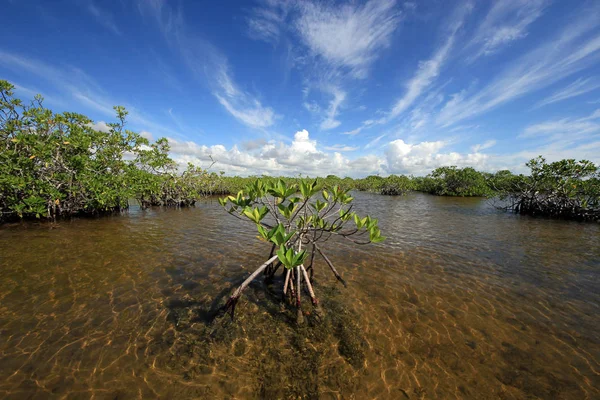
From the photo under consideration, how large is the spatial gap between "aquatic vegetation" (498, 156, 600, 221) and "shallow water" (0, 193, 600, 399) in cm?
1172

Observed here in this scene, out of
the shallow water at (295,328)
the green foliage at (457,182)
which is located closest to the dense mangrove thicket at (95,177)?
the shallow water at (295,328)

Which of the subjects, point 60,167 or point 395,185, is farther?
point 395,185

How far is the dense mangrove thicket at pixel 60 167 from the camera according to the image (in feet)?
35.2

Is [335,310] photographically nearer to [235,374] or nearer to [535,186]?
→ [235,374]

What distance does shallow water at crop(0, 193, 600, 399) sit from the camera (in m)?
3.44

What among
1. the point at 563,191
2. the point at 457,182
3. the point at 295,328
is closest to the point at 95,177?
the point at 295,328

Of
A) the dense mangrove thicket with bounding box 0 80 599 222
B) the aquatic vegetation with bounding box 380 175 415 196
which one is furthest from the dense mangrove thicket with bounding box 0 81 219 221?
the aquatic vegetation with bounding box 380 175 415 196

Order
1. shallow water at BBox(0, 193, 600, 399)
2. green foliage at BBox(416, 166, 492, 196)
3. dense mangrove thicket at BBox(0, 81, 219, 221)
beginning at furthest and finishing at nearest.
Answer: green foliage at BBox(416, 166, 492, 196), dense mangrove thicket at BBox(0, 81, 219, 221), shallow water at BBox(0, 193, 600, 399)

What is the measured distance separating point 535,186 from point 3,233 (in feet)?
109

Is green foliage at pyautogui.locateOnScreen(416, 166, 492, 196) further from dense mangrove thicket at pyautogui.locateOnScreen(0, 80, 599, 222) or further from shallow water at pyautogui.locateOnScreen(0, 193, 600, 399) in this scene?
shallow water at pyautogui.locateOnScreen(0, 193, 600, 399)

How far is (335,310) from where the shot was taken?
5.17m

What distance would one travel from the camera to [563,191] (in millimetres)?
16828

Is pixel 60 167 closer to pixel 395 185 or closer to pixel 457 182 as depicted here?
pixel 395 185

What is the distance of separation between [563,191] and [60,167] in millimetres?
32163
